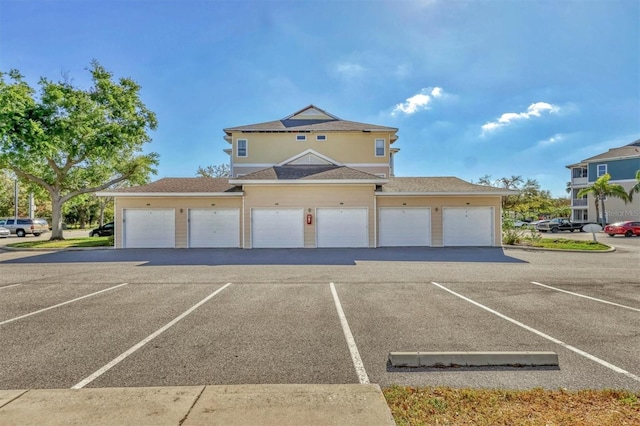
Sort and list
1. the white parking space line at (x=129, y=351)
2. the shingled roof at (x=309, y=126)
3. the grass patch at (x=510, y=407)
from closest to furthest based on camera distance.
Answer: the grass patch at (x=510, y=407)
the white parking space line at (x=129, y=351)
the shingled roof at (x=309, y=126)

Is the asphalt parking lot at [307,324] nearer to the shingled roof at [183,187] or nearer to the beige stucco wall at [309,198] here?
the beige stucco wall at [309,198]

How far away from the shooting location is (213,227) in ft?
57.1

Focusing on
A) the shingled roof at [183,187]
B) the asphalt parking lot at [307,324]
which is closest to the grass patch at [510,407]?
the asphalt parking lot at [307,324]

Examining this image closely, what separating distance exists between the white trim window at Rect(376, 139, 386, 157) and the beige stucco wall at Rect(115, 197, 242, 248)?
10.7m

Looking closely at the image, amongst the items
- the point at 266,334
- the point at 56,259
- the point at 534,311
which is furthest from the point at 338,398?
the point at 56,259

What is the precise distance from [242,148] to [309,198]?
822 cm

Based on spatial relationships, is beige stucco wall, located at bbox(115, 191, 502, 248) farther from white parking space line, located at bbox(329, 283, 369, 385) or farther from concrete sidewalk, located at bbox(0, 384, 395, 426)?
concrete sidewalk, located at bbox(0, 384, 395, 426)

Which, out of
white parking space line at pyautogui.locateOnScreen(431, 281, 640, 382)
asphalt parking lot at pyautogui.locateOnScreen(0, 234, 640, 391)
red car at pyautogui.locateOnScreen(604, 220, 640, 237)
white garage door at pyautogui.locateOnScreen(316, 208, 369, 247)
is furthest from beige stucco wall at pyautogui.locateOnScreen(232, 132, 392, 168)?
red car at pyautogui.locateOnScreen(604, 220, 640, 237)

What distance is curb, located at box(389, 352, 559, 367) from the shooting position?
371 cm

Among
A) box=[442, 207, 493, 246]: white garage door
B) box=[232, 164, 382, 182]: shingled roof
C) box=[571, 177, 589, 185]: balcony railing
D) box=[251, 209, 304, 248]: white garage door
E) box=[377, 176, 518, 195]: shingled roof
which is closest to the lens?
box=[232, 164, 382, 182]: shingled roof

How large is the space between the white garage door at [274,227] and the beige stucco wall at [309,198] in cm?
27

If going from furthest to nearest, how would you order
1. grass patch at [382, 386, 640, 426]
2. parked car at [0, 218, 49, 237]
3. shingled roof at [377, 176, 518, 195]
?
parked car at [0, 218, 49, 237], shingled roof at [377, 176, 518, 195], grass patch at [382, 386, 640, 426]

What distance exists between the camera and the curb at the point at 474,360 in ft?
12.2

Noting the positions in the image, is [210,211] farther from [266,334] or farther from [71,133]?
[266,334]
